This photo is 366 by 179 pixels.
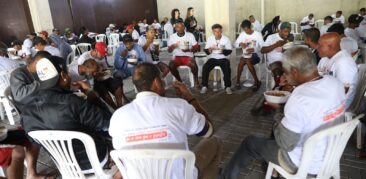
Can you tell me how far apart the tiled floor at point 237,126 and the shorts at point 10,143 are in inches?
21.3

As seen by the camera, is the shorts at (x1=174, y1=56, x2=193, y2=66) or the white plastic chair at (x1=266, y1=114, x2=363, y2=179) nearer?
the white plastic chair at (x1=266, y1=114, x2=363, y2=179)

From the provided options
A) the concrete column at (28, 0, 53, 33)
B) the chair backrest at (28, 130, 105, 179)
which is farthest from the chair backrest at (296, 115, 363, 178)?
the concrete column at (28, 0, 53, 33)

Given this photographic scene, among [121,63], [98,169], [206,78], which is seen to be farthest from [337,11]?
[98,169]

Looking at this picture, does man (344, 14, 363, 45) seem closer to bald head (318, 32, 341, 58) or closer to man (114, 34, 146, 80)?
bald head (318, 32, 341, 58)

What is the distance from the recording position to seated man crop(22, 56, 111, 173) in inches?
72.4

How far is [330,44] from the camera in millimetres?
2564

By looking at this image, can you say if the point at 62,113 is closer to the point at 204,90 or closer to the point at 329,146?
the point at 329,146

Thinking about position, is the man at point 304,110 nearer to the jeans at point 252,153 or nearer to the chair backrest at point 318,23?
the jeans at point 252,153

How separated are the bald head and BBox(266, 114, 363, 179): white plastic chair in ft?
3.57

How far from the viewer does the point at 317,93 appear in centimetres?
160

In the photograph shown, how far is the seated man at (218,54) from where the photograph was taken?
4617 mm

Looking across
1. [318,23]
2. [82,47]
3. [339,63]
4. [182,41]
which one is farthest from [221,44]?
[318,23]

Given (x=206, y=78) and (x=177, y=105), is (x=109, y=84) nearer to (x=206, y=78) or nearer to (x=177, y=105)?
(x=206, y=78)

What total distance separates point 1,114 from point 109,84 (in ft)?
5.75
